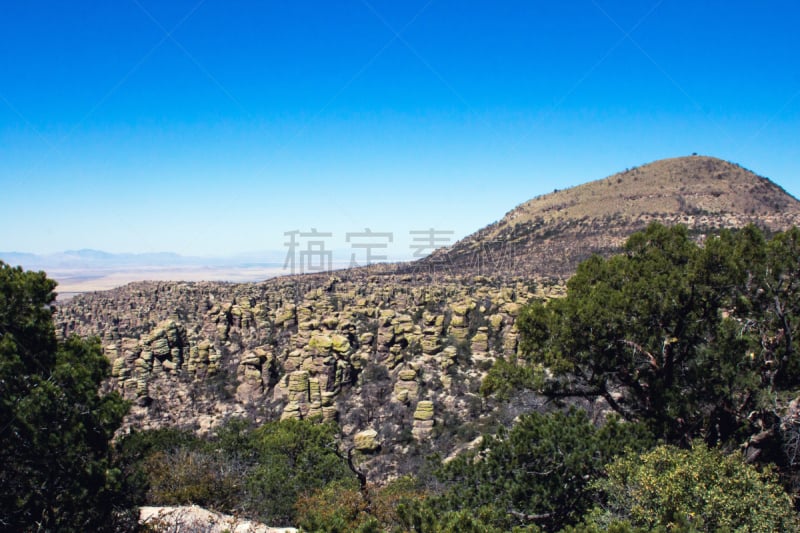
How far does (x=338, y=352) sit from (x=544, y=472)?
73.8 feet

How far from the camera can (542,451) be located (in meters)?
10.7

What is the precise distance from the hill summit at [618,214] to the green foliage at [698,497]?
4959 centimetres

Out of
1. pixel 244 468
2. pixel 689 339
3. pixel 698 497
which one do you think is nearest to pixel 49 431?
pixel 244 468

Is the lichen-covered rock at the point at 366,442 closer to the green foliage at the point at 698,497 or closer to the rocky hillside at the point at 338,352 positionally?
the rocky hillside at the point at 338,352

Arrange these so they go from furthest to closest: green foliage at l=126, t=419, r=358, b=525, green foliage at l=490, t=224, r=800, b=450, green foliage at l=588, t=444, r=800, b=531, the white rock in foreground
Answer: green foliage at l=126, t=419, r=358, b=525
green foliage at l=490, t=224, r=800, b=450
the white rock in foreground
green foliage at l=588, t=444, r=800, b=531

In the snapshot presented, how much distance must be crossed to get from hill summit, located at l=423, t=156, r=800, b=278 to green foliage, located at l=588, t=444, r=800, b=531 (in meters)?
49.6

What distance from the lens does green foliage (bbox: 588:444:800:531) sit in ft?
24.6

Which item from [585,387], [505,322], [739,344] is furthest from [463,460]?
[505,322]

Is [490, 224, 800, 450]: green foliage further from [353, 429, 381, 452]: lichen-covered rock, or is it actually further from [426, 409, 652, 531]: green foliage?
[353, 429, 381, 452]: lichen-covered rock

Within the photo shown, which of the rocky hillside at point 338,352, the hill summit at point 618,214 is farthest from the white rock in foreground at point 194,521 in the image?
the hill summit at point 618,214

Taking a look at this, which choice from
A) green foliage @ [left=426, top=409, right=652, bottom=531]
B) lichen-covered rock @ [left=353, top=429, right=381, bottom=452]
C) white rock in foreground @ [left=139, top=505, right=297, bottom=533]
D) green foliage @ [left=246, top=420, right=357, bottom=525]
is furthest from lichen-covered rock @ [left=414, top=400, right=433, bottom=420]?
green foliage @ [left=426, top=409, right=652, bottom=531]

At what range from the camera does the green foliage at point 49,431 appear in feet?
29.0

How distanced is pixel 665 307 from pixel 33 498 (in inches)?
544

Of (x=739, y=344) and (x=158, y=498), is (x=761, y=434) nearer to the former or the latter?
(x=739, y=344)
